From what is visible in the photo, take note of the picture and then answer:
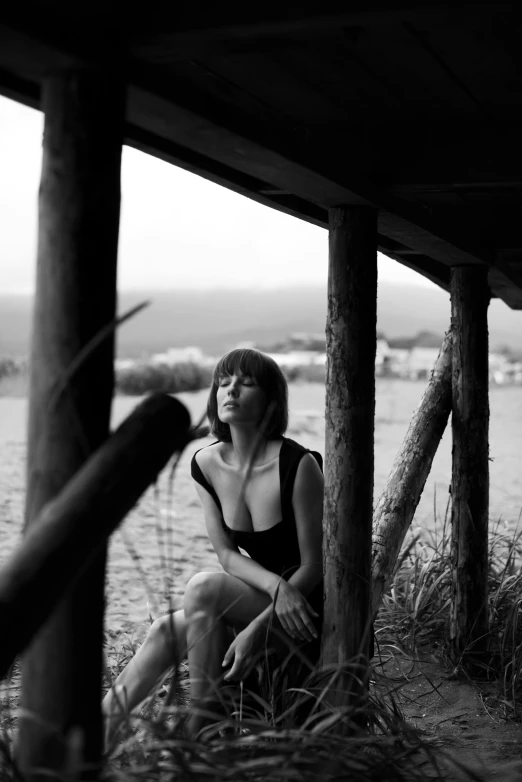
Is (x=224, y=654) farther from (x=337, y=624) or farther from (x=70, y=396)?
(x=70, y=396)

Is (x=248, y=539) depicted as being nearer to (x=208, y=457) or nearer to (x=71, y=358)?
(x=208, y=457)

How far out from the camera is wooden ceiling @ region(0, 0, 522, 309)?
168 centimetres

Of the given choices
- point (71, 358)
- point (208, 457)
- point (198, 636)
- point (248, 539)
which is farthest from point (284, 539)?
point (71, 358)

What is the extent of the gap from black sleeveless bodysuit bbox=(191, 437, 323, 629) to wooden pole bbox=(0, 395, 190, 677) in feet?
4.75

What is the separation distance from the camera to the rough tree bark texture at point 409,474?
362cm

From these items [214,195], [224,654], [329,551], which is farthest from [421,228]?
[214,195]

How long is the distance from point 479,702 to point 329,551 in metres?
1.24

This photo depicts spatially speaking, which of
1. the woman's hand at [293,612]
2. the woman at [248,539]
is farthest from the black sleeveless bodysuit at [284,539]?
the woman's hand at [293,612]

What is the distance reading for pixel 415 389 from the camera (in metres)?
23.4

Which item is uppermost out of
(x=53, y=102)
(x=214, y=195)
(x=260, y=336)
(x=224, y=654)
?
(x=214, y=195)

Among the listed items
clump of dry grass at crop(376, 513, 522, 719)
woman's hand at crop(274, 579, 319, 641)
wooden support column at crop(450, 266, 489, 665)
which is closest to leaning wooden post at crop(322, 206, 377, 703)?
woman's hand at crop(274, 579, 319, 641)

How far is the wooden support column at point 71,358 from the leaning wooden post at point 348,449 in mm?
1396

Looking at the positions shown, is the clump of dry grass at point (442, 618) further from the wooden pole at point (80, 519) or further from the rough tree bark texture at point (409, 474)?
the wooden pole at point (80, 519)

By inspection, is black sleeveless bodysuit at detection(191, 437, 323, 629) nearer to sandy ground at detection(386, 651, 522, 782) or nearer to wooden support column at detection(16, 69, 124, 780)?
sandy ground at detection(386, 651, 522, 782)
